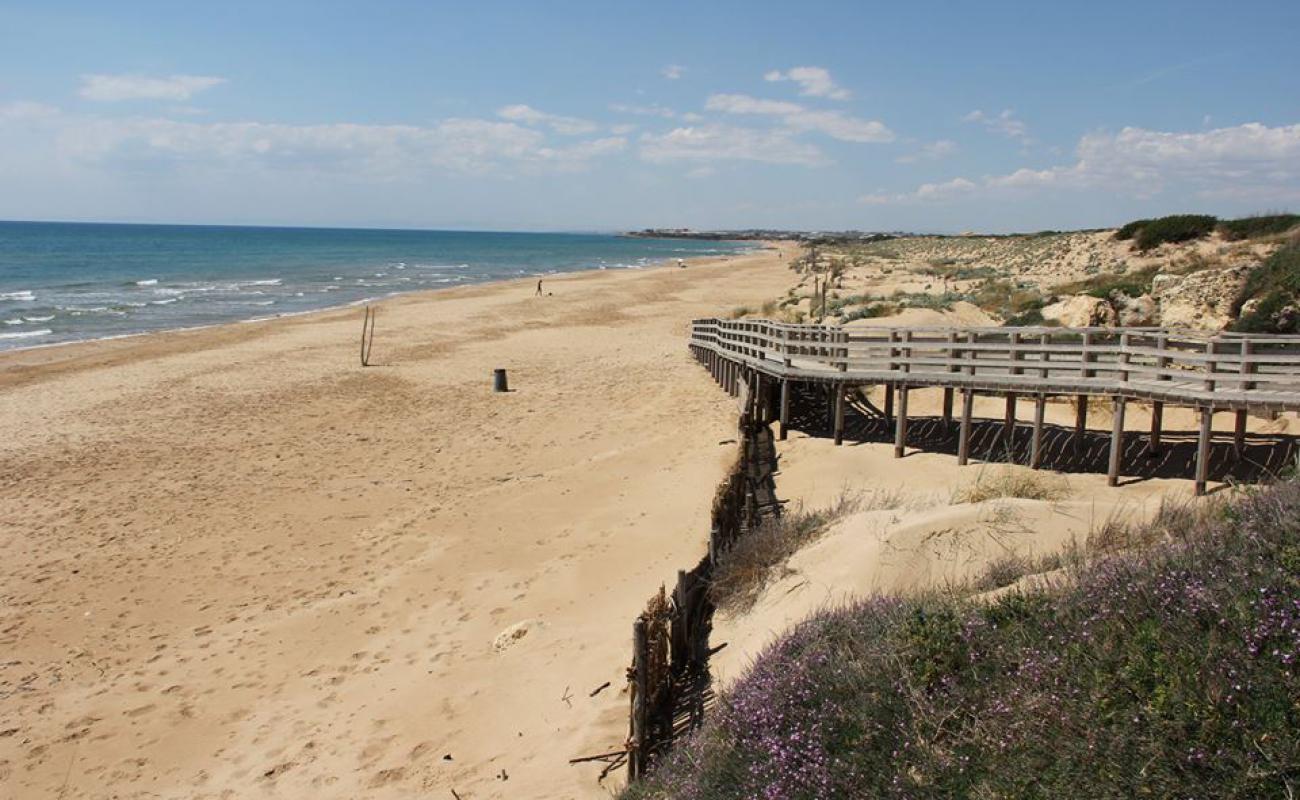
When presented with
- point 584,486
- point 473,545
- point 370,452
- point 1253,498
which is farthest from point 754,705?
point 370,452

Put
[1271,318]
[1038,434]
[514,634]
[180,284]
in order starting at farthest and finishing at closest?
1. [180,284]
2. [1271,318]
3. [1038,434]
4. [514,634]

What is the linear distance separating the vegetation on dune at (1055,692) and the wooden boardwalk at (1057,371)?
6.61m

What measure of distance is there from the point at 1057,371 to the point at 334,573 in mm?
11273

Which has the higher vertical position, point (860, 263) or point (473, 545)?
point (860, 263)

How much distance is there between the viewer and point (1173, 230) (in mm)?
31734

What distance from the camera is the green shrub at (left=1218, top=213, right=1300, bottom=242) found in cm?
2588

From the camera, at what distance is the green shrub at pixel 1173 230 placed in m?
30.2

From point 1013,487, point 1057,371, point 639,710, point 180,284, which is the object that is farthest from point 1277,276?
point 180,284

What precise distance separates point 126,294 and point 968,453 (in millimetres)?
54001

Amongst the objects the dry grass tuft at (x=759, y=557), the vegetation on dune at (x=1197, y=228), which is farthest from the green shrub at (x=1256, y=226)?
the dry grass tuft at (x=759, y=557)

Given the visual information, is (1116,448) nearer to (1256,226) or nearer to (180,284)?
(1256,226)

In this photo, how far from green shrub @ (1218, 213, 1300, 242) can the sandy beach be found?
17988mm

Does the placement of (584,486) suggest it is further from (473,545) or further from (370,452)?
(370,452)

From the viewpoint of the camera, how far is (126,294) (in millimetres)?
52969
